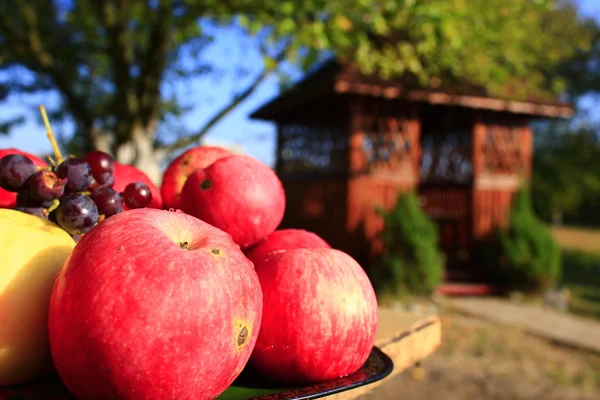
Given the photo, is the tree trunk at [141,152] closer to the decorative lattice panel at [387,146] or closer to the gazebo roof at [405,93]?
the gazebo roof at [405,93]

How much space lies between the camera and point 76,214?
51.6 inches

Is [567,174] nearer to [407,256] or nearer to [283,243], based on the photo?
[407,256]

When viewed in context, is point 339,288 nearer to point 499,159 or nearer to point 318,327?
point 318,327

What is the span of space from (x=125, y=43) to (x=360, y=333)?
759 centimetres

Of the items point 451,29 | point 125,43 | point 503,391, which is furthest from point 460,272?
point 125,43

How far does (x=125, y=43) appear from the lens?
7.73 m

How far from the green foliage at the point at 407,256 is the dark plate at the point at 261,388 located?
276 inches

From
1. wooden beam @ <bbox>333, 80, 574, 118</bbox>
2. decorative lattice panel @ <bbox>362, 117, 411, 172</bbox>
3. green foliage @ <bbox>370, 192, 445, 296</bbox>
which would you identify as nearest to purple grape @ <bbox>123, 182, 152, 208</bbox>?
green foliage @ <bbox>370, 192, 445, 296</bbox>

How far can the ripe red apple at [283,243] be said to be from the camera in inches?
63.2

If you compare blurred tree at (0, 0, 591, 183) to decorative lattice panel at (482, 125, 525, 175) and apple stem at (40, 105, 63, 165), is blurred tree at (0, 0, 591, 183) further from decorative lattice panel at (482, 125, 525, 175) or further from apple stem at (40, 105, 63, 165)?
apple stem at (40, 105, 63, 165)

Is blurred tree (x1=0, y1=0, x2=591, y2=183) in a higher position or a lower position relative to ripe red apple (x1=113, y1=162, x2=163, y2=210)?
higher

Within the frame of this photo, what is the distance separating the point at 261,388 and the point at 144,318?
1.36ft

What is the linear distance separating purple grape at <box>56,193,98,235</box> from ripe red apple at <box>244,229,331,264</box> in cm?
50

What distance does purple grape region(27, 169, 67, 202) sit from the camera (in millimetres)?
1350
